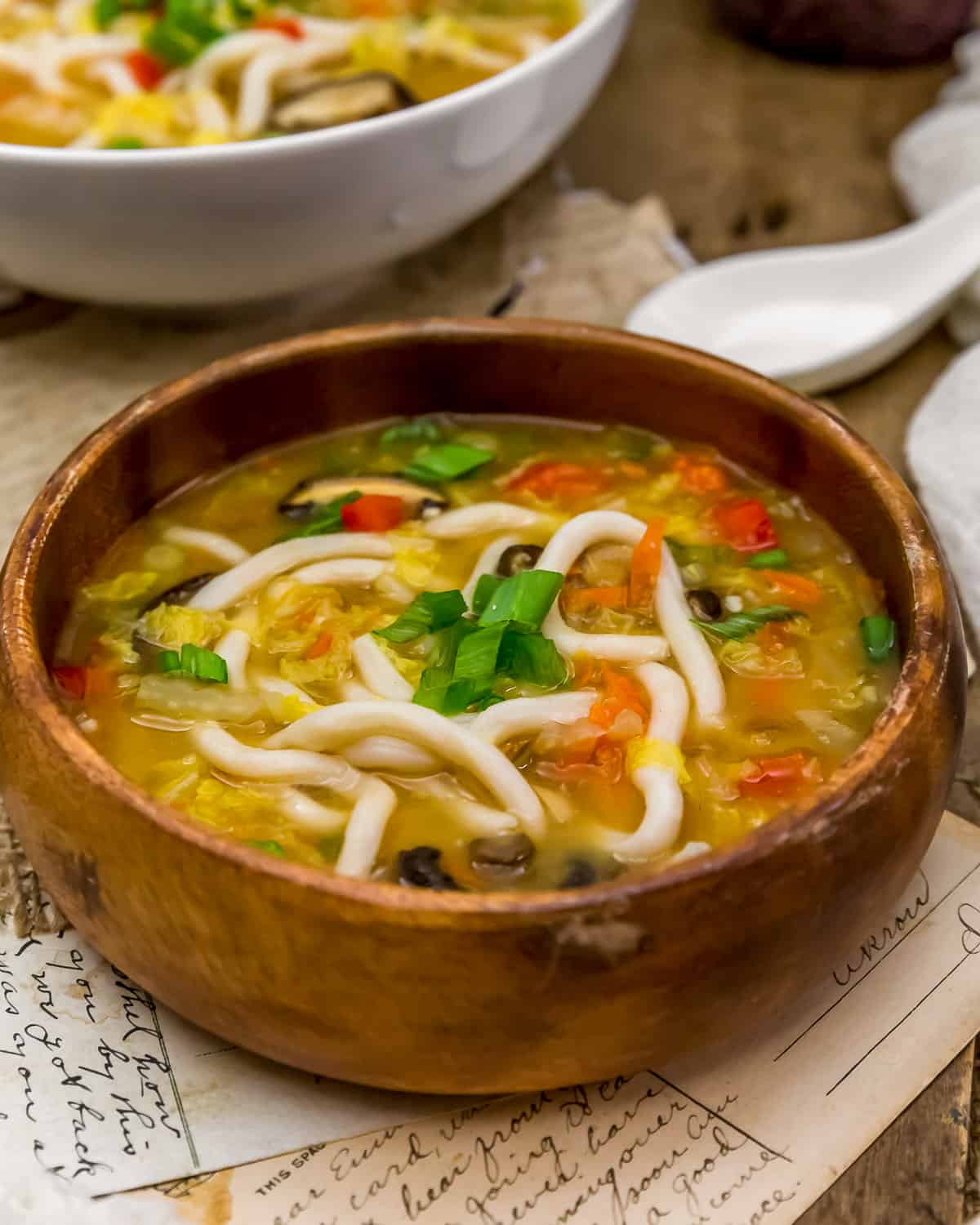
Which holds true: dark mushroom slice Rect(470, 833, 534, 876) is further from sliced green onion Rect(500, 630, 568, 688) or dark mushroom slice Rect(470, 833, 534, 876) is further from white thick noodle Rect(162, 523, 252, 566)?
white thick noodle Rect(162, 523, 252, 566)

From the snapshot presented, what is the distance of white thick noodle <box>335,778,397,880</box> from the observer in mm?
1918

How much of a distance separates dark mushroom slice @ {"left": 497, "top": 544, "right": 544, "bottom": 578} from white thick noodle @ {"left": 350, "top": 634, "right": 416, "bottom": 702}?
10.6 inches

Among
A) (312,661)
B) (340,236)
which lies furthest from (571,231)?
(312,661)

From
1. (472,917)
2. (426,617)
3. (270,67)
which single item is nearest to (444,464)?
(426,617)

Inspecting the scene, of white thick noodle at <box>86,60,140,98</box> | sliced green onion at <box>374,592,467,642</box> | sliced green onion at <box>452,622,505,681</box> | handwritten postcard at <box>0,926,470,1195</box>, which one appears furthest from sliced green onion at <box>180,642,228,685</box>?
white thick noodle at <box>86,60,140,98</box>

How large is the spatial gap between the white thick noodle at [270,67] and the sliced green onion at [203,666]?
1.70 metres

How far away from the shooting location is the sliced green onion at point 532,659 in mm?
2180

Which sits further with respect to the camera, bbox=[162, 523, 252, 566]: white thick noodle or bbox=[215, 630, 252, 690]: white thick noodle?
bbox=[162, 523, 252, 566]: white thick noodle

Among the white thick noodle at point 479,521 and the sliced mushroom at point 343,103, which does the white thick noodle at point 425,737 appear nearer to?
the white thick noodle at point 479,521

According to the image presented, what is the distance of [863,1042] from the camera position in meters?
1.99

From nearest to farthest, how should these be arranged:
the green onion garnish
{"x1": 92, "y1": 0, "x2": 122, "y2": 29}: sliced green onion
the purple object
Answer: the green onion garnish
{"x1": 92, "y1": 0, "x2": 122, "y2": 29}: sliced green onion
the purple object

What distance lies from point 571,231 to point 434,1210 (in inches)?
108

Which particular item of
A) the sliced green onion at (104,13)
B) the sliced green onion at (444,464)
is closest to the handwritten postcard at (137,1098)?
the sliced green onion at (444,464)

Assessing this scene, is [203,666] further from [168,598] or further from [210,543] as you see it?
[210,543]
